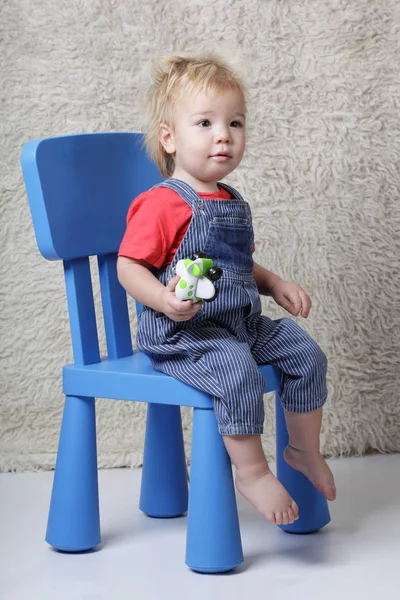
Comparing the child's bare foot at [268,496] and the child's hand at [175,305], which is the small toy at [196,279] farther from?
the child's bare foot at [268,496]

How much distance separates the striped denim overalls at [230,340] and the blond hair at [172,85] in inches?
2.9

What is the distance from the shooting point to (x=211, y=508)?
102 centimetres

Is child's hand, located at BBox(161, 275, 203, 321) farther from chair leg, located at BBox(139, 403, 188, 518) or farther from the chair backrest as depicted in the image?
chair leg, located at BBox(139, 403, 188, 518)

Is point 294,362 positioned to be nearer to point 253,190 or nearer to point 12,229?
point 253,190

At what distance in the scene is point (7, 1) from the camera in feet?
4.78

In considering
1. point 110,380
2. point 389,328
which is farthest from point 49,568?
point 389,328

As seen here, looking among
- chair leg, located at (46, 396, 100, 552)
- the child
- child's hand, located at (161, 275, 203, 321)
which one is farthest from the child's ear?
chair leg, located at (46, 396, 100, 552)

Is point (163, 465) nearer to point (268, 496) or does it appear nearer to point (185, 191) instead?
point (268, 496)

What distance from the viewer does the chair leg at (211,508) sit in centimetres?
102

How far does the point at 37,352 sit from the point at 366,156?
62 centimetres

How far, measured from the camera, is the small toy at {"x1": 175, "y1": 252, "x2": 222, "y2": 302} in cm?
95

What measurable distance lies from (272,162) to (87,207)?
44 cm

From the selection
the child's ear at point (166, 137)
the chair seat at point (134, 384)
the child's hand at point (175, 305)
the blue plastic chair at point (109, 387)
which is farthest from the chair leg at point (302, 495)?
the child's ear at point (166, 137)

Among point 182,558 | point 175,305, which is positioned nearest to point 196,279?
point 175,305
